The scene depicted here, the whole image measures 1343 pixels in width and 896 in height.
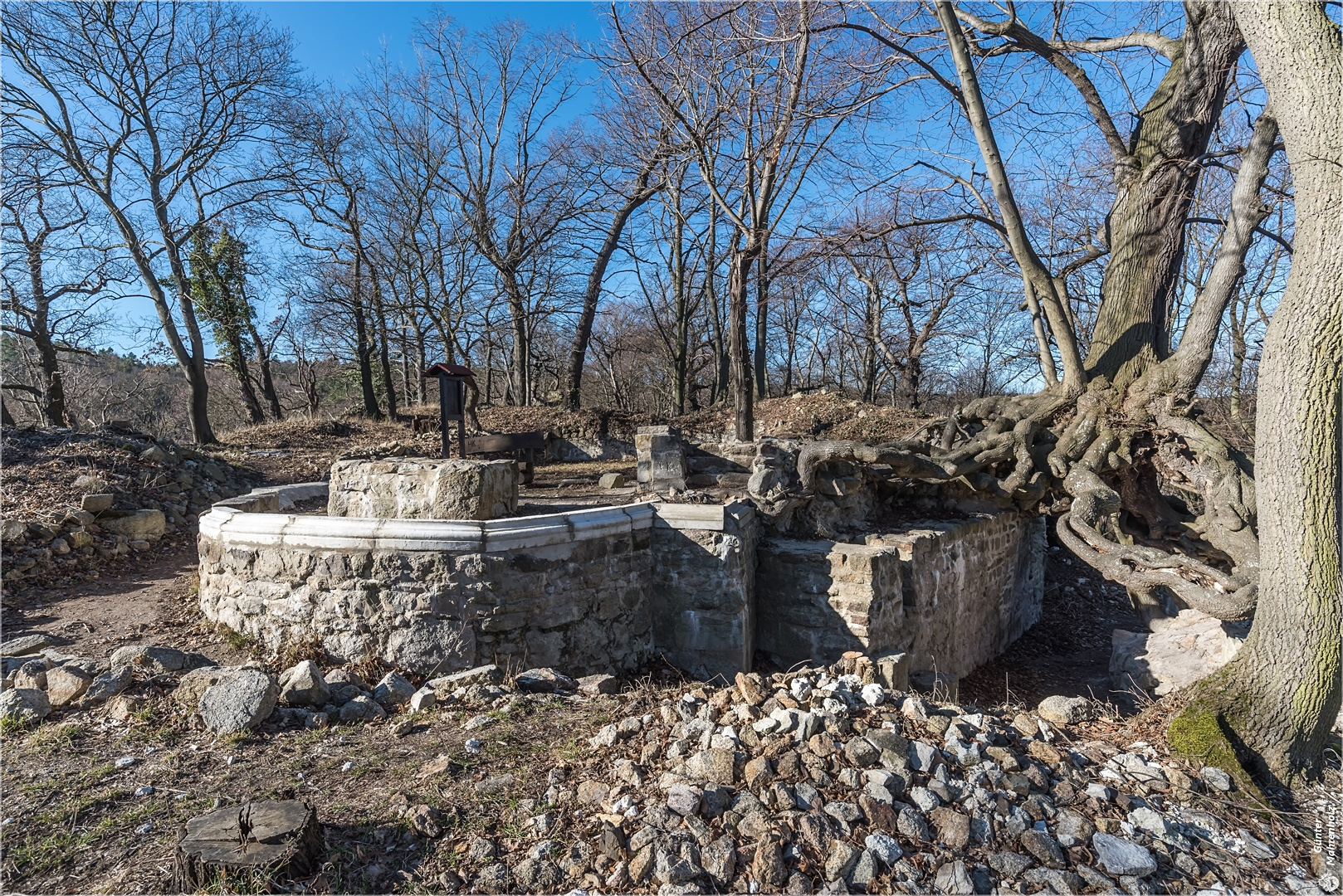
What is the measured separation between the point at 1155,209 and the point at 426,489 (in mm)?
8127

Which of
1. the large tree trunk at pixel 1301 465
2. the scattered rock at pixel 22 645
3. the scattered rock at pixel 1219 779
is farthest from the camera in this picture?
the scattered rock at pixel 22 645

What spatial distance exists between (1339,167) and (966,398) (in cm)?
2134

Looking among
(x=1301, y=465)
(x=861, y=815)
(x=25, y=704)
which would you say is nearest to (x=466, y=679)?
(x=25, y=704)

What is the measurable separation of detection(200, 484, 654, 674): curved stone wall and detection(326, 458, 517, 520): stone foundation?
566 millimetres

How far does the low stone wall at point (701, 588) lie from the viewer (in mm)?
5734

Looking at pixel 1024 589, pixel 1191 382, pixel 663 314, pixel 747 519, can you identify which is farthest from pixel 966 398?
pixel 747 519

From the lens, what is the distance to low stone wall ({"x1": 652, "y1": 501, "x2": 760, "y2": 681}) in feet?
18.8

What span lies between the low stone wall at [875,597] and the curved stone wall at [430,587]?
Answer: 160 centimetres

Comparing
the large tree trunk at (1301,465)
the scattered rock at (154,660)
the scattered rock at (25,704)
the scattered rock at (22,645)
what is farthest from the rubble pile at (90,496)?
the large tree trunk at (1301,465)

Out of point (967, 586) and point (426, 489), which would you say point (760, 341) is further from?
point (426, 489)

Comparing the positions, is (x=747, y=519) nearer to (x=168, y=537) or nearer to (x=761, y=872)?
(x=761, y=872)

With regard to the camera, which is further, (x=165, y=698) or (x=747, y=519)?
(x=747, y=519)

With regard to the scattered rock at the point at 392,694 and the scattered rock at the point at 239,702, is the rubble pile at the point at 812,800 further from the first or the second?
the scattered rock at the point at 392,694

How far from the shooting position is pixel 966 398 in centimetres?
2361
